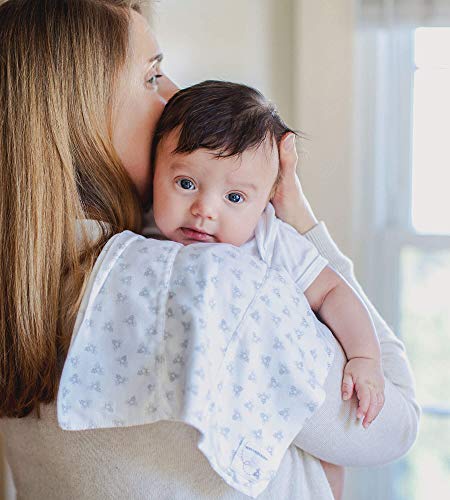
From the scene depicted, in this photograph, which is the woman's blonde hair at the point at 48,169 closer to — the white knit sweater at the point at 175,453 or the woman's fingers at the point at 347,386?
the white knit sweater at the point at 175,453

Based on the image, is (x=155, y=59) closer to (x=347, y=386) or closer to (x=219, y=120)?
(x=219, y=120)

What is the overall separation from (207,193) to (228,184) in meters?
0.03

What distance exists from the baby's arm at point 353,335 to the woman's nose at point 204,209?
0.18m

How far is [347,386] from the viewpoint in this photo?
1.01 m

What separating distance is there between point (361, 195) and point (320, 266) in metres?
1.22

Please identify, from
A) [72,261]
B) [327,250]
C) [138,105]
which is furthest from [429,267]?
[72,261]

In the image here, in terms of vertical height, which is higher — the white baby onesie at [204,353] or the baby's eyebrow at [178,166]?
the baby's eyebrow at [178,166]

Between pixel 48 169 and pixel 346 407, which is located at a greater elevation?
pixel 48 169

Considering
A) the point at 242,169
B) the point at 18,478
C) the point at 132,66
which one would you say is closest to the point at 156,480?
the point at 18,478

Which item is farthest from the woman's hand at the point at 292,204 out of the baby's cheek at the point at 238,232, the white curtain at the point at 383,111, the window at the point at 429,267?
the window at the point at 429,267

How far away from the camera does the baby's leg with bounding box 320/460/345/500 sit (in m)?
1.10

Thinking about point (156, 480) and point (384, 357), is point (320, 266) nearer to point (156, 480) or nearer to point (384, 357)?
point (384, 357)

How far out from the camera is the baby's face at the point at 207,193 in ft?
3.68

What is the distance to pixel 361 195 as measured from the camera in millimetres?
2318
